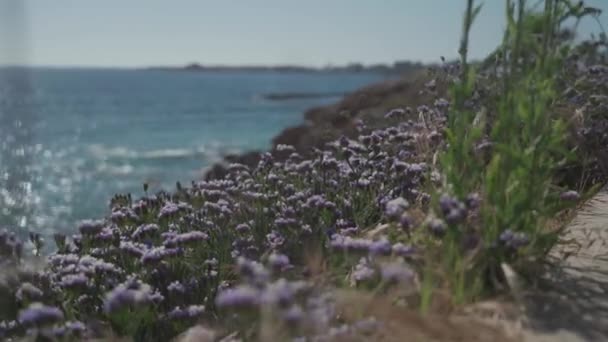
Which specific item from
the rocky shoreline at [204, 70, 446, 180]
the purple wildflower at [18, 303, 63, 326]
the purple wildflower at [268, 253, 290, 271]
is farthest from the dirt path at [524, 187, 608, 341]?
the rocky shoreline at [204, 70, 446, 180]

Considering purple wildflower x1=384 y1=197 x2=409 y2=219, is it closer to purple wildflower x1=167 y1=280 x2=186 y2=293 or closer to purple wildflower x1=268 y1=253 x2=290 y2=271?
purple wildflower x1=268 y1=253 x2=290 y2=271

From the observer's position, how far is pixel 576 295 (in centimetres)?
337

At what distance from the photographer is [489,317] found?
3092 mm

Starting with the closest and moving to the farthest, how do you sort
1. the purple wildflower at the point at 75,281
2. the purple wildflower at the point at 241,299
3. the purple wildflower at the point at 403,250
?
the purple wildflower at the point at 241,299 → the purple wildflower at the point at 403,250 → the purple wildflower at the point at 75,281

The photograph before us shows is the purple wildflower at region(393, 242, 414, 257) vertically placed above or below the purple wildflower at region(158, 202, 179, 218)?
above

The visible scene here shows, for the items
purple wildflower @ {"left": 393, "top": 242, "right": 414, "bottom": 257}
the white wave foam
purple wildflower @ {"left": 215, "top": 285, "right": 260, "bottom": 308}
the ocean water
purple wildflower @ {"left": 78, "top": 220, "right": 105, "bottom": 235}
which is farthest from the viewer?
the white wave foam

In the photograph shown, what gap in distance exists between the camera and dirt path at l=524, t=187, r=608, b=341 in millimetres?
3039

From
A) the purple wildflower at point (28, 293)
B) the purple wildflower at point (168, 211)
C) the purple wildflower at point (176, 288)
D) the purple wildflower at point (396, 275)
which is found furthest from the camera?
the purple wildflower at point (168, 211)

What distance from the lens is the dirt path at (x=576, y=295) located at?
120 inches

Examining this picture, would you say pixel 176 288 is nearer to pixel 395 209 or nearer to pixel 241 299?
pixel 395 209

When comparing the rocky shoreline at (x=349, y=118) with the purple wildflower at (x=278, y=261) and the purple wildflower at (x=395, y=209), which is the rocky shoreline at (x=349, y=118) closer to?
the purple wildflower at (x=395, y=209)

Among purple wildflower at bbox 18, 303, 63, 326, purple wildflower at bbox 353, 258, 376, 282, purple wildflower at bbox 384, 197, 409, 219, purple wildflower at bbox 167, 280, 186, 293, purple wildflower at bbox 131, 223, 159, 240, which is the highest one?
purple wildflower at bbox 384, 197, 409, 219

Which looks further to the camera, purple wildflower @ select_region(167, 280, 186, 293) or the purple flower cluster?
purple wildflower @ select_region(167, 280, 186, 293)

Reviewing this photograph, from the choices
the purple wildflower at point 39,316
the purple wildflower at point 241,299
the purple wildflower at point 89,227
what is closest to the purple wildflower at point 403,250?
the purple wildflower at point 241,299
